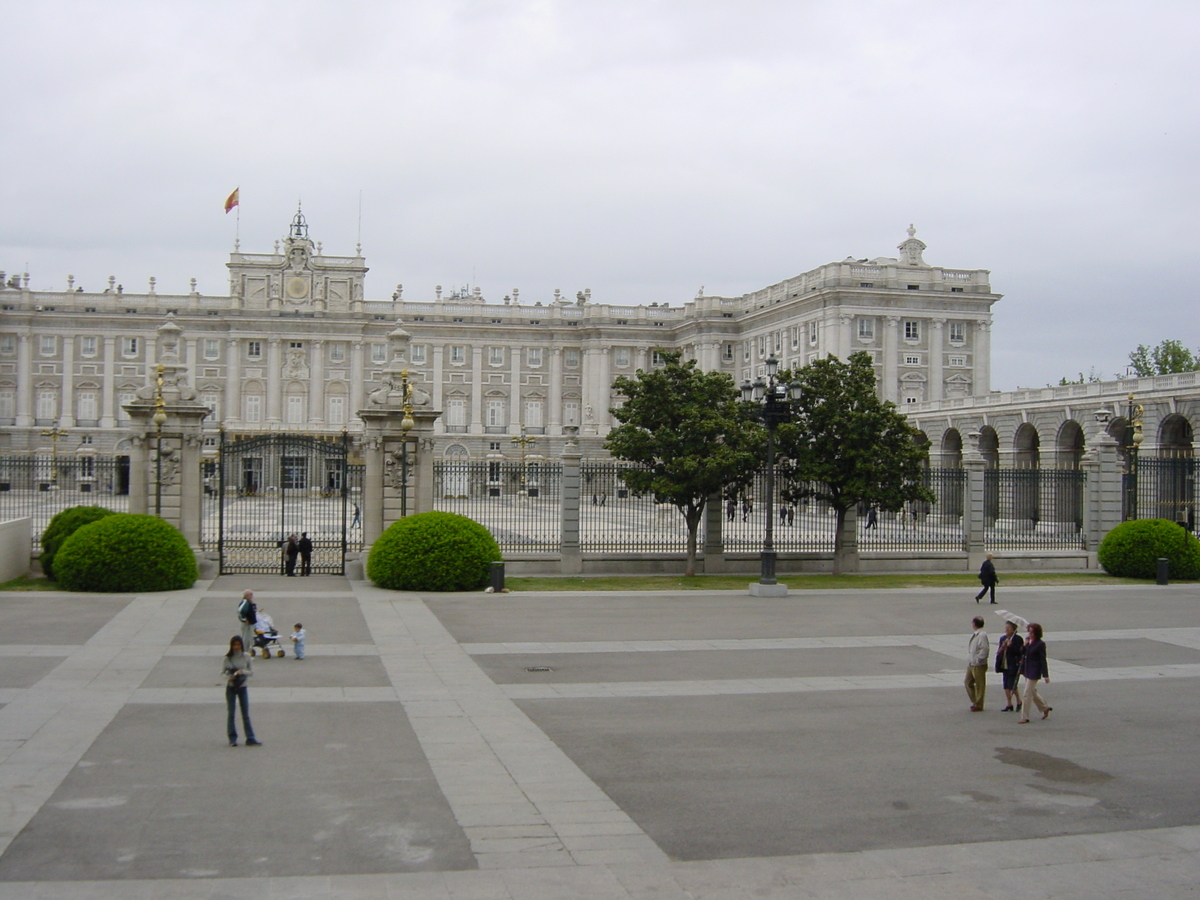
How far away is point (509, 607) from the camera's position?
2445 cm

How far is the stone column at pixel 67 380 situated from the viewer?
100 m

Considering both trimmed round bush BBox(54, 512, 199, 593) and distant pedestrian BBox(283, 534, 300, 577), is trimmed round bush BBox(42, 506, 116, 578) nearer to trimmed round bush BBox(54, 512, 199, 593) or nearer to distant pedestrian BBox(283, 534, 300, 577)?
trimmed round bush BBox(54, 512, 199, 593)

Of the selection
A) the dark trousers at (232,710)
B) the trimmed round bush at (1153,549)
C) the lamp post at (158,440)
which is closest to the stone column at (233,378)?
the lamp post at (158,440)

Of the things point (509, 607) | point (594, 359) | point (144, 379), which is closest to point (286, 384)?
point (144, 379)

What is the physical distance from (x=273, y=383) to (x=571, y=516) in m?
79.3

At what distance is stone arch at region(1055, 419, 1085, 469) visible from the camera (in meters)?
58.8

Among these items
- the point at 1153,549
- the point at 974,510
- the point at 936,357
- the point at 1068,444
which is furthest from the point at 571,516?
the point at 936,357

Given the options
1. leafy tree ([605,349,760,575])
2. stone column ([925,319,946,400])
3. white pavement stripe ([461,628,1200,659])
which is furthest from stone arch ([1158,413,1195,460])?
white pavement stripe ([461,628,1200,659])

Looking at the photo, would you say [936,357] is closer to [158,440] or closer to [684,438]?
[684,438]

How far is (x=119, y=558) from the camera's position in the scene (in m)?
25.1

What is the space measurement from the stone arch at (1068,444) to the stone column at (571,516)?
36865mm

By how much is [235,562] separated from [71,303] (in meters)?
81.0

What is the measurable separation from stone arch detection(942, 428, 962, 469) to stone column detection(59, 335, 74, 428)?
2952 inches

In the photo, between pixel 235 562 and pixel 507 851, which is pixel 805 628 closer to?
pixel 507 851
